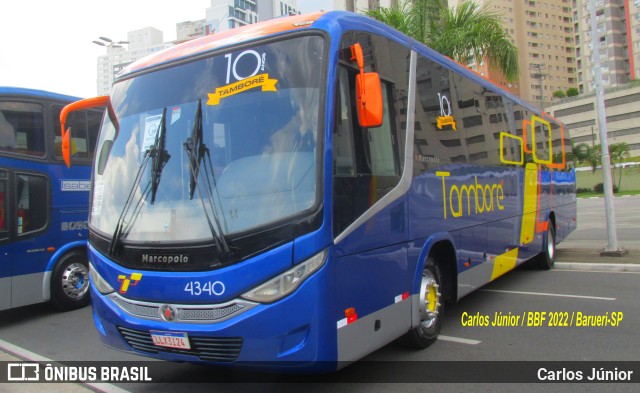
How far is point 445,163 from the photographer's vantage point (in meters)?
5.85

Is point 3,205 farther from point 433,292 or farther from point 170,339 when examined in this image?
point 433,292

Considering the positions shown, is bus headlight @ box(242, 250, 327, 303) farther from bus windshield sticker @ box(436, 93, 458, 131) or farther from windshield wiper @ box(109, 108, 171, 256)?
bus windshield sticker @ box(436, 93, 458, 131)

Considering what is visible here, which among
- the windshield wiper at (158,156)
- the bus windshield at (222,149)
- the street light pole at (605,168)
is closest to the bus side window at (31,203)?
the bus windshield at (222,149)

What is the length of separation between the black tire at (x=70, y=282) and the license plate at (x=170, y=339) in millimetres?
5225

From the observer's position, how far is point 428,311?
5.35 metres

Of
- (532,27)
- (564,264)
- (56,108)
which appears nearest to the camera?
(56,108)

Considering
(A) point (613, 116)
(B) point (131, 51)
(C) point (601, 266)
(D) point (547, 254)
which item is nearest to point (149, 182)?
(D) point (547, 254)

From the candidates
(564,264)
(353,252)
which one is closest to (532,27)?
(564,264)

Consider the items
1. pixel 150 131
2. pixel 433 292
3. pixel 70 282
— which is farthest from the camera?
pixel 70 282

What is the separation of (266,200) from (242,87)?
984 millimetres

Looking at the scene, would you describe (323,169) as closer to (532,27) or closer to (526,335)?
(526,335)

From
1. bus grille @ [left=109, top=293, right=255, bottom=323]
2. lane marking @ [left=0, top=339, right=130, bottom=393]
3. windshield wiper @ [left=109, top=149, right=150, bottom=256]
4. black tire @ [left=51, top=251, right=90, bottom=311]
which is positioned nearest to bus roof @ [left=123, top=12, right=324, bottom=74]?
windshield wiper @ [left=109, top=149, right=150, bottom=256]

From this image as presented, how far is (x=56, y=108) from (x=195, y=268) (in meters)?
6.30

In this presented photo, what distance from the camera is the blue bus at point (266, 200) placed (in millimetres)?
3580
